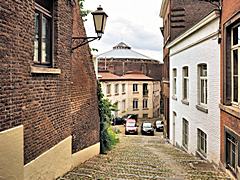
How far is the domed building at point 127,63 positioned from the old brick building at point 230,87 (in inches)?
2034

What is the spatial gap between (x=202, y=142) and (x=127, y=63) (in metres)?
52.2

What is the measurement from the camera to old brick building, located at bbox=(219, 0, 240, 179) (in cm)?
826

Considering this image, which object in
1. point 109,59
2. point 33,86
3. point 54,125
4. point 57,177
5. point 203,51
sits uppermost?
point 109,59

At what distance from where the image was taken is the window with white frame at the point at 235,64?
334 inches

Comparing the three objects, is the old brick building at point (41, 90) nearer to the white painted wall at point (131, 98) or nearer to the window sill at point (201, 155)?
the window sill at point (201, 155)

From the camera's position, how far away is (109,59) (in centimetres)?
6406

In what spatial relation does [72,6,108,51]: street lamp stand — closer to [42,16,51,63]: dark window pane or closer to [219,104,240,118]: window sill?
[42,16,51,63]: dark window pane

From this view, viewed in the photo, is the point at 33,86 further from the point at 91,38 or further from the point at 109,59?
the point at 109,59

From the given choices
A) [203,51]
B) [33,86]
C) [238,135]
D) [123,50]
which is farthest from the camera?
[123,50]

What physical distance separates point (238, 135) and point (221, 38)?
3.26 metres

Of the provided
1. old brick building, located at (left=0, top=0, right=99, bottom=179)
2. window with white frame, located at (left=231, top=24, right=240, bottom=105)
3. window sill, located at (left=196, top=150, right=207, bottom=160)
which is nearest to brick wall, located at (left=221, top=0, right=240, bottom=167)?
window with white frame, located at (left=231, top=24, right=240, bottom=105)

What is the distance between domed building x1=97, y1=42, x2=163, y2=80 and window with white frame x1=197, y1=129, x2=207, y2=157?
4780cm

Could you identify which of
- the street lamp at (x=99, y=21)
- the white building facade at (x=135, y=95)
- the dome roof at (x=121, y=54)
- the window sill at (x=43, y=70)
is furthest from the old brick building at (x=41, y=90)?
the dome roof at (x=121, y=54)

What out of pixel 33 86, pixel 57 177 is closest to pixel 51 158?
pixel 57 177
